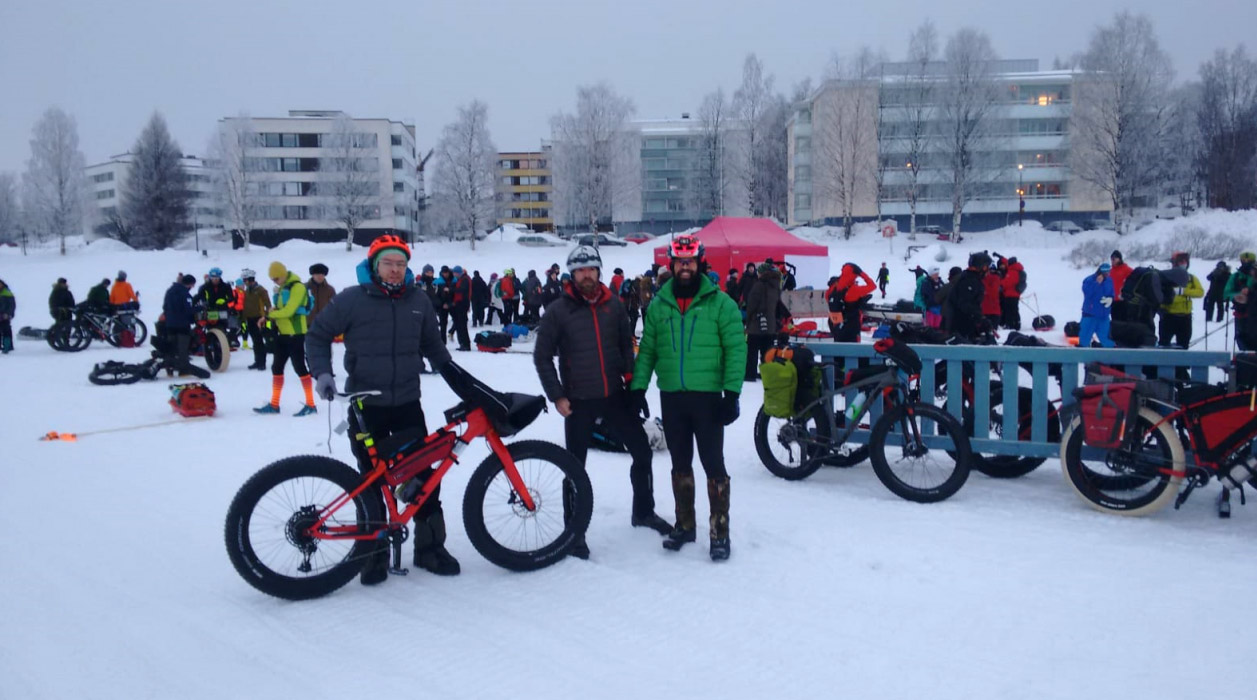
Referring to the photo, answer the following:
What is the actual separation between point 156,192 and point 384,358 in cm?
6042

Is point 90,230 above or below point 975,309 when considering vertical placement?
above

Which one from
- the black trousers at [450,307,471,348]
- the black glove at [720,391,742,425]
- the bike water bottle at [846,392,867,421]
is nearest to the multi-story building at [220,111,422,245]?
the black trousers at [450,307,471,348]

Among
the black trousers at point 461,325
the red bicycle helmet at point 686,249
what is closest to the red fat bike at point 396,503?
the red bicycle helmet at point 686,249

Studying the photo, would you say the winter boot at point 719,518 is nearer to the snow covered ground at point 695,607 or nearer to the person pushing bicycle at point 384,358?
the snow covered ground at point 695,607

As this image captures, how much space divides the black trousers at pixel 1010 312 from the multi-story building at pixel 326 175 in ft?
134

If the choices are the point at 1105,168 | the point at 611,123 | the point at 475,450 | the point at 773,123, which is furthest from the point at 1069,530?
the point at 773,123

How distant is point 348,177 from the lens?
164 ft

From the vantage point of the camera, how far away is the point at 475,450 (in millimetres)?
7367

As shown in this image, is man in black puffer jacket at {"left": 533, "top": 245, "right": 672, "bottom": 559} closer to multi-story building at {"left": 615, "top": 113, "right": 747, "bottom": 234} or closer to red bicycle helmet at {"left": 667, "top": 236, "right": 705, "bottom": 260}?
red bicycle helmet at {"left": 667, "top": 236, "right": 705, "bottom": 260}

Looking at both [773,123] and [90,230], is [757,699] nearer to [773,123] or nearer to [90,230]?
[773,123]

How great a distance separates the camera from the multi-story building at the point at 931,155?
46469mm

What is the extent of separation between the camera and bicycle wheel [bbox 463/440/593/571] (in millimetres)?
4395

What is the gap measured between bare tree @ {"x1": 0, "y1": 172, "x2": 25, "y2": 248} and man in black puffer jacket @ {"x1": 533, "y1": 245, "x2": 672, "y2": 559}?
93.2 m

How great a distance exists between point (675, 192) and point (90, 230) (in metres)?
56.7
